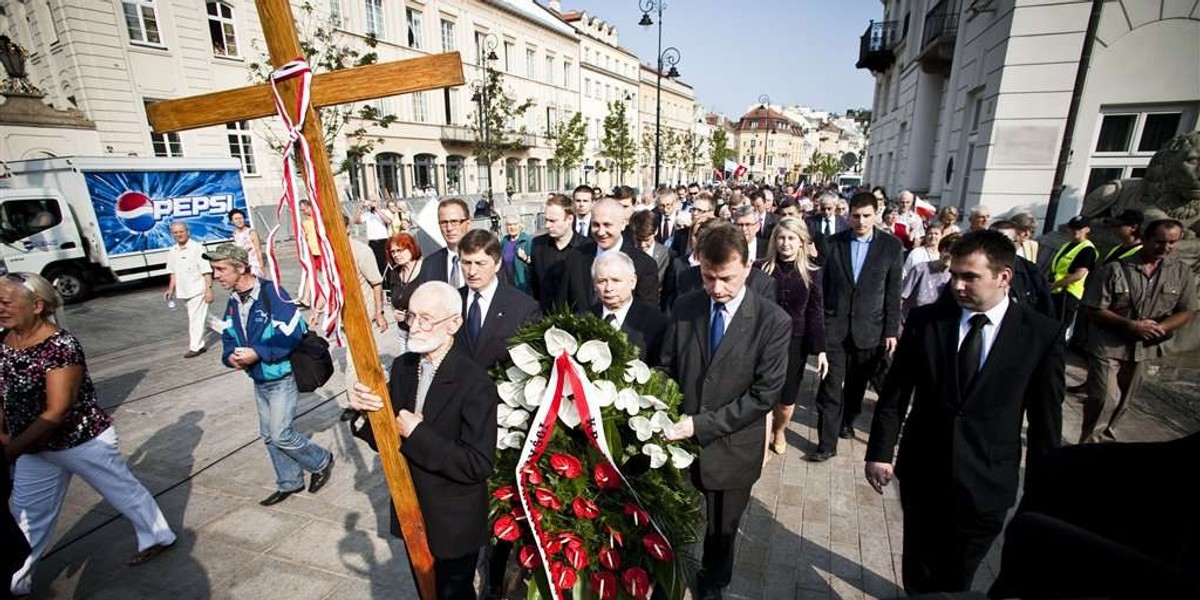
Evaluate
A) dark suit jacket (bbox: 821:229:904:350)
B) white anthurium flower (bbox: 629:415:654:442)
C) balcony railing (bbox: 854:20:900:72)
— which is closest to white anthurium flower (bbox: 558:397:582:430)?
white anthurium flower (bbox: 629:415:654:442)

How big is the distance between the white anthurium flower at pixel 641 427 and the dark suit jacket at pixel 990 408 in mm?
1420

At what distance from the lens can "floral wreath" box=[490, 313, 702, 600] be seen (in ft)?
6.20

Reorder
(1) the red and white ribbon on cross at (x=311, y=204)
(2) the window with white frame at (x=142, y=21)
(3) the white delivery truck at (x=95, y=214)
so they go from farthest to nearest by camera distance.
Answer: (2) the window with white frame at (x=142, y=21), (3) the white delivery truck at (x=95, y=214), (1) the red and white ribbon on cross at (x=311, y=204)

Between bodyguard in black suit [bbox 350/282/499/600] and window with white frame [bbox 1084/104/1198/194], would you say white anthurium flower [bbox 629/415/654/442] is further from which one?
window with white frame [bbox 1084/104/1198/194]

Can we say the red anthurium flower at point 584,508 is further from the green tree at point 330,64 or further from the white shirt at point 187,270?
the green tree at point 330,64

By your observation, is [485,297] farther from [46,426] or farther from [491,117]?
[491,117]

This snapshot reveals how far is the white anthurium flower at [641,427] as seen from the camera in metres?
1.95

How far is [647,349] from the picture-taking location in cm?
298

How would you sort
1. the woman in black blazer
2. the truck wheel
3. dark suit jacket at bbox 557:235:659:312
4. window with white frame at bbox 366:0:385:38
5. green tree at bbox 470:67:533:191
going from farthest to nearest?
window with white frame at bbox 366:0:385:38
green tree at bbox 470:67:533:191
the truck wheel
dark suit jacket at bbox 557:235:659:312
the woman in black blazer

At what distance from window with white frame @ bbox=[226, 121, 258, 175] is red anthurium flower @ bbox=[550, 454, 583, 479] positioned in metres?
25.4

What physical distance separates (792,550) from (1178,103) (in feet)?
35.4

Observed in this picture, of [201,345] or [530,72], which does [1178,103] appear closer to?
[201,345]

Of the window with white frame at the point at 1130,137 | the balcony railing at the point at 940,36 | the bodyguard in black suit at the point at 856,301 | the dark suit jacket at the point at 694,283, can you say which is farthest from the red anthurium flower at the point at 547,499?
the balcony railing at the point at 940,36

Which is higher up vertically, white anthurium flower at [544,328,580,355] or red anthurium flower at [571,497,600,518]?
white anthurium flower at [544,328,580,355]
